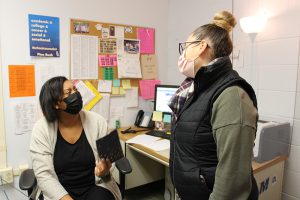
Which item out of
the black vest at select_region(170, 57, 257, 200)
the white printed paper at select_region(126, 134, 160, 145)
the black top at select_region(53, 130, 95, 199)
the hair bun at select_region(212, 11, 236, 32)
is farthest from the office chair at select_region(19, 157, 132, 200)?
the hair bun at select_region(212, 11, 236, 32)

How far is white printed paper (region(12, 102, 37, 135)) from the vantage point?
2.12 m

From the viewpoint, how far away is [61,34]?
2.26 m

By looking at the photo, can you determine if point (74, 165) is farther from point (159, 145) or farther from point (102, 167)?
point (159, 145)

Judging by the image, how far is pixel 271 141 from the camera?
1713mm

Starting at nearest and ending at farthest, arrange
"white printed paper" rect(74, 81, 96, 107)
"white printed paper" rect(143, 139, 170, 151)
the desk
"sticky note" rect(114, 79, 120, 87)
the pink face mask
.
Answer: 1. the pink face mask
2. the desk
3. "white printed paper" rect(143, 139, 170, 151)
4. "white printed paper" rect(74, 81, 96, 107)
5. "sticky note" rect(114, 79, 120, 87)

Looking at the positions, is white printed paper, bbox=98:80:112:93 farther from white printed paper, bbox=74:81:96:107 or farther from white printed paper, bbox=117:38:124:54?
white printed paper, bbox=117:38:124:54

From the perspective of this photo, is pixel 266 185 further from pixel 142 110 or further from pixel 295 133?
pixel 142 110

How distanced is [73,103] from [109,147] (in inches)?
16.3

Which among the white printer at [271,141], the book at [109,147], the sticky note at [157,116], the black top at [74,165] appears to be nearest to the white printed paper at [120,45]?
the sticky note at [157,116]

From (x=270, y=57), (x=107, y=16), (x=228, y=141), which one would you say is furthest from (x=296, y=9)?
(x=107, y=16)

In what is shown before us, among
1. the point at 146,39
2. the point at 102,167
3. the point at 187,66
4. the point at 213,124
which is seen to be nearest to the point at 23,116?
the point at 102,167

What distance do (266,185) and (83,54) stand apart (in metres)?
1.86

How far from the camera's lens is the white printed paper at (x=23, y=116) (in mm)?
2121

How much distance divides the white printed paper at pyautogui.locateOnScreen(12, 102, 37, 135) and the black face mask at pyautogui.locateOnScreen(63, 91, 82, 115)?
27.4 inches
